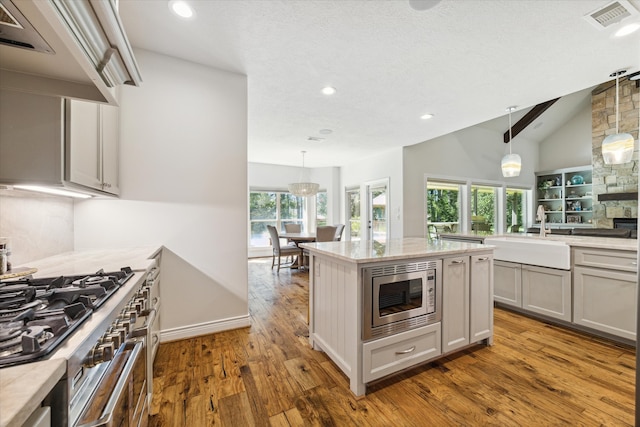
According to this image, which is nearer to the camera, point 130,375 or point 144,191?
point 130,375

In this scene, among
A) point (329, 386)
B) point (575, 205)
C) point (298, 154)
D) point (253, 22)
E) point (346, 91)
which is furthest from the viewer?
point (575, 205)

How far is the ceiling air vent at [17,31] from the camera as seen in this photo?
0.63m

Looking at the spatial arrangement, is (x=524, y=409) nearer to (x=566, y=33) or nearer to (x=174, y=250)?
(x=566, y=33)

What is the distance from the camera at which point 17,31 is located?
71 cm

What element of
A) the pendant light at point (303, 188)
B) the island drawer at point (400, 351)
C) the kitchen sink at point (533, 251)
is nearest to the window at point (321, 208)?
the pendant light at point (303, 188)

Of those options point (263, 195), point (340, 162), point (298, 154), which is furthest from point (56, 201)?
point (340, 162)

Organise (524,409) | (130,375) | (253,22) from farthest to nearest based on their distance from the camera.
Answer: (253,22), (524,409), (130,375)

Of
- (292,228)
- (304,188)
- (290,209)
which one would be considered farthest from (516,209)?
(290,209)

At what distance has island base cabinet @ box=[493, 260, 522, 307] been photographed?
117 inches

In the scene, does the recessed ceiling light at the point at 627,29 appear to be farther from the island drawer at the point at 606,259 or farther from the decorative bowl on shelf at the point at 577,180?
the decorative bowl on shelf at the point at 577,180

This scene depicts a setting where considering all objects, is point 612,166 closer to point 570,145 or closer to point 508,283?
point 570,145

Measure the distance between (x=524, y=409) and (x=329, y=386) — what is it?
1.20m

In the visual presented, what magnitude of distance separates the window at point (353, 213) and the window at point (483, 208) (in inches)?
110

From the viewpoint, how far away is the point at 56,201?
187 cm
